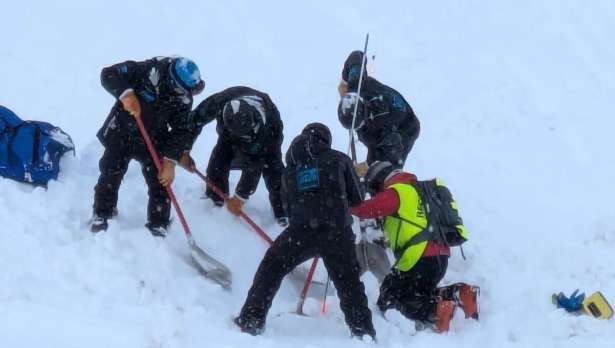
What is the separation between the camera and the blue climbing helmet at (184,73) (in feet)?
18.5

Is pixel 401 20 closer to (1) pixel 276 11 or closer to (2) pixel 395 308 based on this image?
(1) pixel 276 11

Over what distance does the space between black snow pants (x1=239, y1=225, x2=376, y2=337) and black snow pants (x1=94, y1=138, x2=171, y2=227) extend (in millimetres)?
1291

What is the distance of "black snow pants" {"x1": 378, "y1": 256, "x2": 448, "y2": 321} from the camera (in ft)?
18.5

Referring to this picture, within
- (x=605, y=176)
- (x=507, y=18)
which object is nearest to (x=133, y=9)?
(x=507, y=18)

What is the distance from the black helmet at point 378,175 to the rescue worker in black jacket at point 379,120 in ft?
1.16

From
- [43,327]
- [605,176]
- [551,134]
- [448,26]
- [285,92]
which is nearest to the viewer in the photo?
[43,327]

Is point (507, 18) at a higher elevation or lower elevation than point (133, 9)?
higher

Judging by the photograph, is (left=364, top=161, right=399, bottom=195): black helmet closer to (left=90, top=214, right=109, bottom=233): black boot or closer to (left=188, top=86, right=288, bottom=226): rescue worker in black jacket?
(left=188, top=86, right=288, bottom=226): rescue worker in black jacket

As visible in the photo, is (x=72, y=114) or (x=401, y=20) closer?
(x=72, y=114)

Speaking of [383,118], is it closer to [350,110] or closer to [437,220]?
[350,110]

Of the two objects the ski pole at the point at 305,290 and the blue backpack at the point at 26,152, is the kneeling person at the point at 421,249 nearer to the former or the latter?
the ski pole at the point at 305,290

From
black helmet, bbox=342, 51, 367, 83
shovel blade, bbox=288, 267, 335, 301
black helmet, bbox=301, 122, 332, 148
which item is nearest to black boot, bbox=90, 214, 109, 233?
shovel blade, bbox=288, 267, 335, 301

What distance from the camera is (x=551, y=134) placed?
8.70 meters

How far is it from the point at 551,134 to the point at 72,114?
18.0 feet
